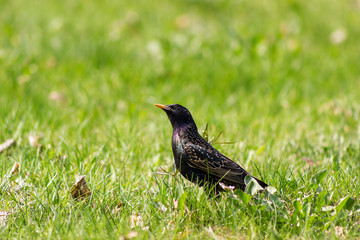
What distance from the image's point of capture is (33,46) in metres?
7.09

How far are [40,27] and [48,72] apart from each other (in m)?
1.60

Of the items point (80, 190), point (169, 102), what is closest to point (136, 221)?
point (80, 190)

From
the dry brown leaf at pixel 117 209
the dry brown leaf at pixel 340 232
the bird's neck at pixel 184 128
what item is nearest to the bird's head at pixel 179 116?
the bird's neck at pixel 184 128

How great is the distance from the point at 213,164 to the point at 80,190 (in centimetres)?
98

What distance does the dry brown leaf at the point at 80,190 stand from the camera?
319 centimetres

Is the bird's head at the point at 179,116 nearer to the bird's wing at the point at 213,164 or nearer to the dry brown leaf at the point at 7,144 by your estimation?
the bird's wing at the point at 213,164

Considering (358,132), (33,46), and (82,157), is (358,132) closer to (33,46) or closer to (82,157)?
(82,157)

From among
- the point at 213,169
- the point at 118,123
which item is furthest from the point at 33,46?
the point at 213,169

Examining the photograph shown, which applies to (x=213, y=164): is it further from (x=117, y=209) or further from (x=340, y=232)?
(x=340, y=232)

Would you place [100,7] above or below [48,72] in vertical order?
above

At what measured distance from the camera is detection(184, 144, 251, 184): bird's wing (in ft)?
10.7

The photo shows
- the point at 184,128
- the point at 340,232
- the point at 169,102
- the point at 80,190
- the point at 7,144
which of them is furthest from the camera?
the point at 169,102

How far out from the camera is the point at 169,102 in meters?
5.91

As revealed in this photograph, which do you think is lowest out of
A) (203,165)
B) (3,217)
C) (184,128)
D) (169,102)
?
(3,217)
